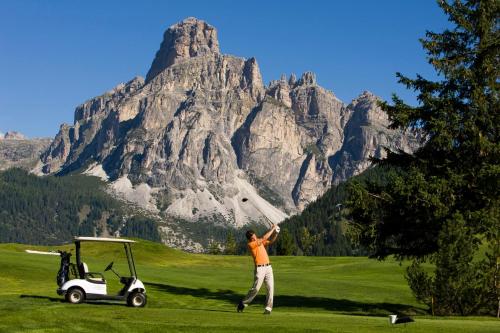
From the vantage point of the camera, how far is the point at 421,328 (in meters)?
18.9

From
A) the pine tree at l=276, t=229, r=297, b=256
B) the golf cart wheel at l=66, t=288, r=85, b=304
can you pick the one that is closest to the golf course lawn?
the golf cart wheel at l=66, t=288, r=85, b=304

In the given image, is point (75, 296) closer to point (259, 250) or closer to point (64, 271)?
point (64, 271)

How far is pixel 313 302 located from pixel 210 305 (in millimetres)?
6499

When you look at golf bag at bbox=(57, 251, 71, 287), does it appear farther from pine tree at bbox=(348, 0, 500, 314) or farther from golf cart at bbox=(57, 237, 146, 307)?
pine tree at bbox=(348, 0, 500, 314)

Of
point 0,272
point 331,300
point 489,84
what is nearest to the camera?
point 489,84

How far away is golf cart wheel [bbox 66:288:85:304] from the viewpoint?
25938mm

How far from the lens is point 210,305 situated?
113 ft

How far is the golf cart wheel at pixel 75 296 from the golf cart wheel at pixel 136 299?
1.88 m

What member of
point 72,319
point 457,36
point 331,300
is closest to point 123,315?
point 72,319

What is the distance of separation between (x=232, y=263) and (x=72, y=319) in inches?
2650

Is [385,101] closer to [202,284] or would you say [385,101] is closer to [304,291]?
[304,291]

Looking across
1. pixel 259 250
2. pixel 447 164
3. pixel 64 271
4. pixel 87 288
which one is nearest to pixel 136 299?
pixel 87 288

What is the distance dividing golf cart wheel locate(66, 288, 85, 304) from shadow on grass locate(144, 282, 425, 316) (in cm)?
1158

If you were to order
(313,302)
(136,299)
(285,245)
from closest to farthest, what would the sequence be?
(136,299) < (313,302) < (285,245)
